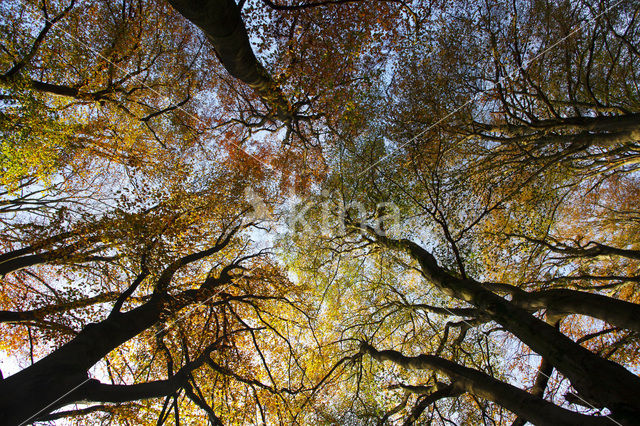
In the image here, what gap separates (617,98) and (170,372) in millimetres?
12779

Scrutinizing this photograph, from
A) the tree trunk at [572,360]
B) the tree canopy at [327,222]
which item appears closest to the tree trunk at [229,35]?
the tree canopy at [327,222]

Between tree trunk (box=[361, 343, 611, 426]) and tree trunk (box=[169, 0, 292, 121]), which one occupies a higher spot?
tree trunk (box=[169, 0, 292, 121])

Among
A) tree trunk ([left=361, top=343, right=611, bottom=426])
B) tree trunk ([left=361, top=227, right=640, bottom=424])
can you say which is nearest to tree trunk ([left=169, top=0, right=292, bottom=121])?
tree trunk ([left=361, top=227, right=640, bottom=424])

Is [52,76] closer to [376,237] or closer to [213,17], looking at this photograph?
[213,17]

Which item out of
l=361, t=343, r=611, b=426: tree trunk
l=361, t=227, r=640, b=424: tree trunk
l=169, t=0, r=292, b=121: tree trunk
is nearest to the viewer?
l=361, t=227, r=640, b=424: tree trunk

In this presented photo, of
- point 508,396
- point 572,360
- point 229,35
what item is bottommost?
point 508,396

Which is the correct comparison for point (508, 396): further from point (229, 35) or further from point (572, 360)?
point (229, 35)

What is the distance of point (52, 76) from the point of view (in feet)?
25.0

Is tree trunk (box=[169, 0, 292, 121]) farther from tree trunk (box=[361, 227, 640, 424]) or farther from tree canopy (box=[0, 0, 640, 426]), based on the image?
tree trunk (box=[361, 227, 640, 424])

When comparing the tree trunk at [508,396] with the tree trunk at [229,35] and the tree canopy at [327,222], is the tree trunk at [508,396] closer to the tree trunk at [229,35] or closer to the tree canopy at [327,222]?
the tree canopy at [327,222]

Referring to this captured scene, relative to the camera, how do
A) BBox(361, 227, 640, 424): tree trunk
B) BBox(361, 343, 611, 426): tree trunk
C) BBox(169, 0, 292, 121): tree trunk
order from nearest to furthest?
BBox(361, 227, 640, 424): tree trunk → BBox(361, 343, 611, 426): tree trunk → BBox(169, 0, 292, 121): tree trunk

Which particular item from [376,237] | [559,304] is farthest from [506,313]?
[376,237]

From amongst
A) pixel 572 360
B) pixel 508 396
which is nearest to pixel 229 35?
pixel 572 360

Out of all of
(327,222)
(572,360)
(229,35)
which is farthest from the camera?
(327,222)
